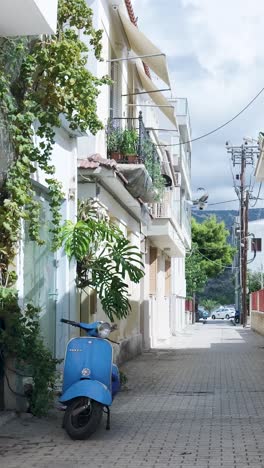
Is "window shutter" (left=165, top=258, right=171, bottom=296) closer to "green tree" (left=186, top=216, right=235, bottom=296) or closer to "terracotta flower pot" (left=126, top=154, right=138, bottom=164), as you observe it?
"terracotta flower pot" (left=126, top=154, right=138, bottom=164)

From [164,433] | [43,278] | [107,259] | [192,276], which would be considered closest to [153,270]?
[107,259]

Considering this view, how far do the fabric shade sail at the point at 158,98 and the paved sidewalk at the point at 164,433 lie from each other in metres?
7.53

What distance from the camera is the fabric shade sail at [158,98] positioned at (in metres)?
20.2

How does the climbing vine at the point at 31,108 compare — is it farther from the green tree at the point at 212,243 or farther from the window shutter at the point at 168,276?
the green tree at the point at 212,243

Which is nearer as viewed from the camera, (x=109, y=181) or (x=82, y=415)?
(x=82, y=415)

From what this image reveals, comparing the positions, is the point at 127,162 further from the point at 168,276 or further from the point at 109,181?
the point at 168,276

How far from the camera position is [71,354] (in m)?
8.92

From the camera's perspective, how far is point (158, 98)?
20.6m

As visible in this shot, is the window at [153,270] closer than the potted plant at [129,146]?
No

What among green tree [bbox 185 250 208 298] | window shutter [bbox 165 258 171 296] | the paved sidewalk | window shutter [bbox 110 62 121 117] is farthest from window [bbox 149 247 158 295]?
green tree [bbox 185 250 208 298]

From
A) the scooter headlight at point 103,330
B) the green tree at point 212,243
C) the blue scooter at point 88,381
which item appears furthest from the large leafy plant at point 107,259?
the green tree at point 212,243

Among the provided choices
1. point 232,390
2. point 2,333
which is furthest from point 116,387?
point 232,390

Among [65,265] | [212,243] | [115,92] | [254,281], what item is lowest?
[65,265]

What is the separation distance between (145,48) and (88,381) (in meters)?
10.7
